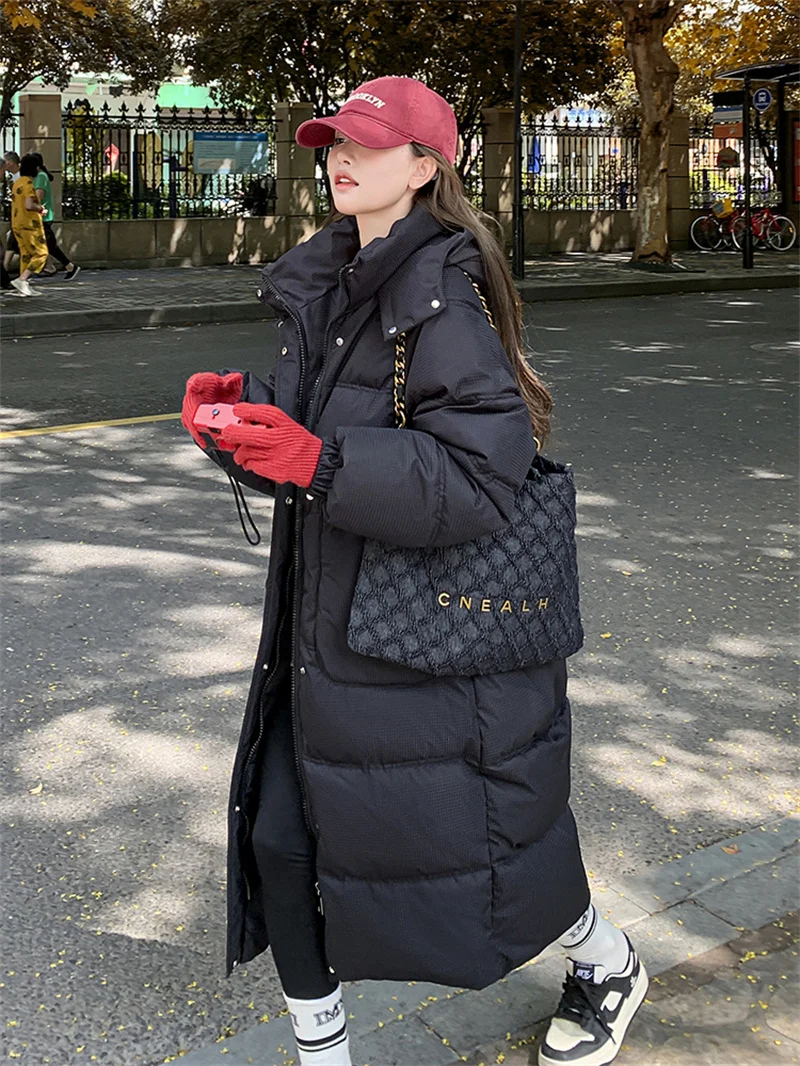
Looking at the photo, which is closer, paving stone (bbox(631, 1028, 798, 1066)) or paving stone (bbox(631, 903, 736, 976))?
paving stone (bbox(631, 1028, 798, 1066))

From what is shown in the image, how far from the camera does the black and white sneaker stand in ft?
9.16

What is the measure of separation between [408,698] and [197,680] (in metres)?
2.57

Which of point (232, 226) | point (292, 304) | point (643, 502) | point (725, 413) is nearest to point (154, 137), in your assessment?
point (232, 226)

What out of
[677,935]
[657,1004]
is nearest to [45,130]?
[677,935]

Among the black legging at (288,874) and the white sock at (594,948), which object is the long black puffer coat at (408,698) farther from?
the white sock at (594,948)

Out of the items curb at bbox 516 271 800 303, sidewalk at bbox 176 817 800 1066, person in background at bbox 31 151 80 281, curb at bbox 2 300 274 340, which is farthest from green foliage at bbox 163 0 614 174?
sidewalk at bbox 176 817 800 1066

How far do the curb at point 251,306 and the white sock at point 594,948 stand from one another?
8710 millimetres

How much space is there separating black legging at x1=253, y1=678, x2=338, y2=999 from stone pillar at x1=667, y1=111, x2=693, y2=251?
84.6 feet

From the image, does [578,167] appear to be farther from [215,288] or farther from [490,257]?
[490,257]

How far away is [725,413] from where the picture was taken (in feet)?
31.2

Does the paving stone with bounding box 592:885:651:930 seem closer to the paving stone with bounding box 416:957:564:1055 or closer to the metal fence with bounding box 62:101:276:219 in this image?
the paving stone with bounding box 416:957:564:1055

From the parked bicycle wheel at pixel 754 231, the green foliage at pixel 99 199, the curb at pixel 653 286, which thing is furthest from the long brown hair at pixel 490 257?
the parked bicycle wheel at pixel 754 231

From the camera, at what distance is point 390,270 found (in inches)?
95.4

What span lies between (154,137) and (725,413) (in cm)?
1464
